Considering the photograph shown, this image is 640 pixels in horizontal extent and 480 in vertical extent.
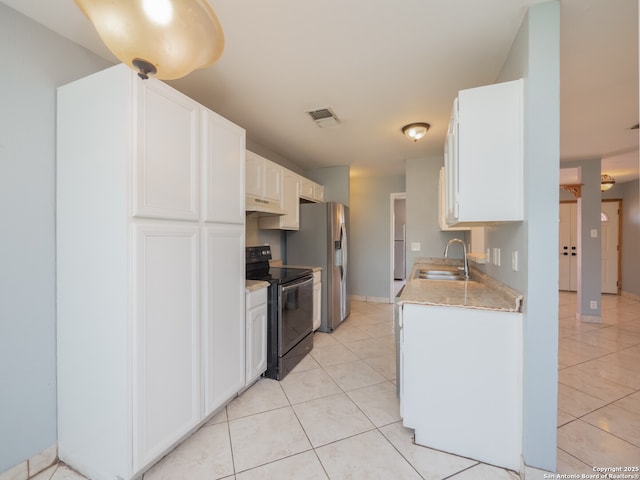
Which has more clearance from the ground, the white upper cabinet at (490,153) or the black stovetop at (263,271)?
the white upper cabinet at (490,153)

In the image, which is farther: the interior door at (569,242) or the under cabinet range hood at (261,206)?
the interior door at (569,242)

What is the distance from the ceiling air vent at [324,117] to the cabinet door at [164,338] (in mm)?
1588

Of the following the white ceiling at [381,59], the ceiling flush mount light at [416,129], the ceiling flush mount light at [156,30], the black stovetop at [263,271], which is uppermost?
the white ceiling at [381,59]

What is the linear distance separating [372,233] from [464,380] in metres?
3.88

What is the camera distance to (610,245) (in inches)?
232

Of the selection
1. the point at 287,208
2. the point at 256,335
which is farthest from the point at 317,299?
the point at 256,335

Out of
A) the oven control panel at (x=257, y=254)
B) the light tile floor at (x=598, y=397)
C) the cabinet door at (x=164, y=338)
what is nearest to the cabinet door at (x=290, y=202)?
the oven control panel at (x=257, y=254)

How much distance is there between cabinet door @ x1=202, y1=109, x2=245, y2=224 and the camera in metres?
1.79

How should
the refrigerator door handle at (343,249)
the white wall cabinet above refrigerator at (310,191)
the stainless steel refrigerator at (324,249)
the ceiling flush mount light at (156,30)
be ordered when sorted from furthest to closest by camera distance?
the refrigerator door handle at (343,249) → the white wall cabinet above refrigerator at (310,191) → the stainless steel refrigerator at (324,249) → the ceiling flush mount light at (156,30)

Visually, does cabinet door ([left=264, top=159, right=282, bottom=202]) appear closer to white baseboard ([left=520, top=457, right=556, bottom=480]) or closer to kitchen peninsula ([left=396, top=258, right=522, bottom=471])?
kitchen peninsula ([left=396, top=258, right=522, bottom=471])

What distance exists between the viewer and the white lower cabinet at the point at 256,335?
2166 millimetres

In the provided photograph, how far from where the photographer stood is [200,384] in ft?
5.62

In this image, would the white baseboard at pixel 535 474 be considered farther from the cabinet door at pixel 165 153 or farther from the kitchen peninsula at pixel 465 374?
the cabinet door at pixel 165 153

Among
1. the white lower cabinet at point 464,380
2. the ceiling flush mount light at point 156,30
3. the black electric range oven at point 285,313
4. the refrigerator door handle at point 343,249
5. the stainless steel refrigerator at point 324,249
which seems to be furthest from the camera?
the refrigerator door handle at point 343,249
